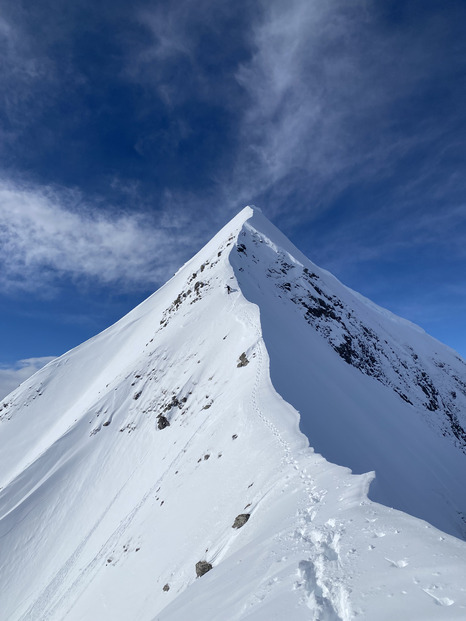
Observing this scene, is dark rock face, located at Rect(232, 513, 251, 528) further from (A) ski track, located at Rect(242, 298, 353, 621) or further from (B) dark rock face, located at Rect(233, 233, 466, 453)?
(B) dark rock face, located at Rect(233, 233, 466, 453)

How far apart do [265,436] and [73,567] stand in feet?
48.8

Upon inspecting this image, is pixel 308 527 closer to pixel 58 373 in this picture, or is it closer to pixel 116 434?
pixel 116 434

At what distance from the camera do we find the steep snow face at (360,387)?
1593cm

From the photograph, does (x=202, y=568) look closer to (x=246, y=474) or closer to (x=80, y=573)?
(x=246, y=474)

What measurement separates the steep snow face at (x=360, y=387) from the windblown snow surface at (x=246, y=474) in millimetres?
223

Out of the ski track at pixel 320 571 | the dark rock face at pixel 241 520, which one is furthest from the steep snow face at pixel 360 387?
the ski track at pixel 320 571

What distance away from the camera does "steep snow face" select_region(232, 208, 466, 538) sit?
627 inches

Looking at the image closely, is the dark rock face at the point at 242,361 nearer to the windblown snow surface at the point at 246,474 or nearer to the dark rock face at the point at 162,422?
the windblown snow surface at the point at 246,474

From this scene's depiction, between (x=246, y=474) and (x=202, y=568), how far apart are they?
312 cm

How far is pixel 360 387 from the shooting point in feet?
86.9

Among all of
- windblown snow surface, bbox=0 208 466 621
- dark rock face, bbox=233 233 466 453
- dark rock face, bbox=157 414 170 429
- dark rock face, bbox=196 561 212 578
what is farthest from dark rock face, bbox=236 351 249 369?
dark rock face, bbox=233 233 466 453

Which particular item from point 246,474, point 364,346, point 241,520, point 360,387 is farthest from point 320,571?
point 364,346

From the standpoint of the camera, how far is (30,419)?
44.4m

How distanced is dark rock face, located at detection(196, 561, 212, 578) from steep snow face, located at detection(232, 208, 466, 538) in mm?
4996
